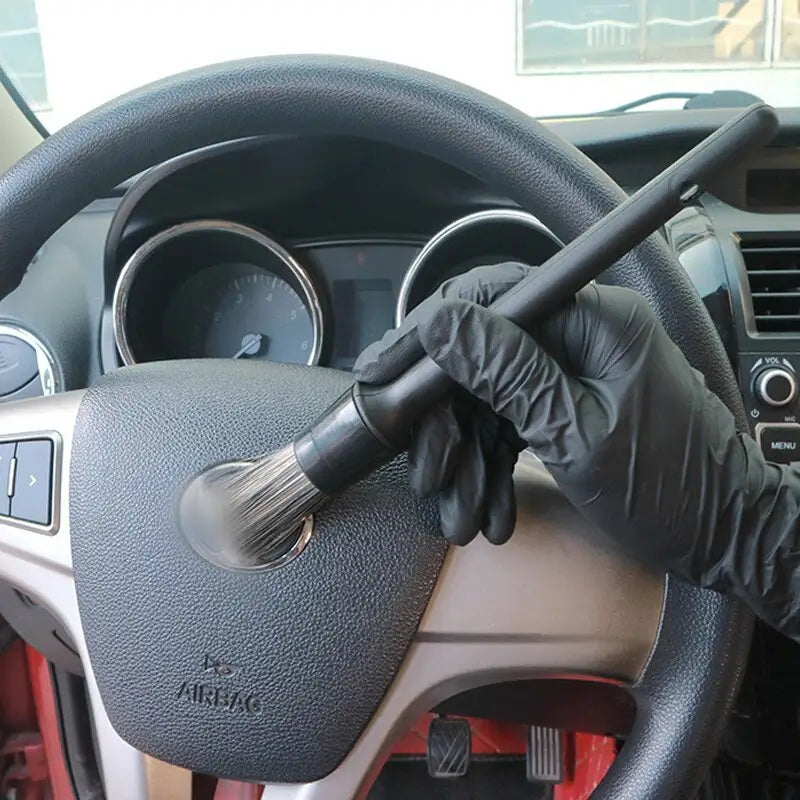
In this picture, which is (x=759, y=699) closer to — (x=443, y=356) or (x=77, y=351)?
(x=443, y=356)

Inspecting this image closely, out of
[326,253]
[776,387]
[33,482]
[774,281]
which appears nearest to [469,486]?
[33,482]

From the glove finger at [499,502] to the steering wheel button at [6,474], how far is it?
0.36 meters

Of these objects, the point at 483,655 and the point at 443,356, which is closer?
the point at 443,356

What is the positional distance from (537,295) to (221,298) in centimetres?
91

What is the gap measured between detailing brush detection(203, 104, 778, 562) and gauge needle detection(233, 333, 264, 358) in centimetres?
69

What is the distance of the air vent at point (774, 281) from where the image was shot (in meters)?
1.00

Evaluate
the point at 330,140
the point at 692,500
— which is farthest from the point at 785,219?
the point at 692,500

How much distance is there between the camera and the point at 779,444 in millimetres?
945

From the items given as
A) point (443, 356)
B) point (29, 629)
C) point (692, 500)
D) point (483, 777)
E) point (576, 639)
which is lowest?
point (483, 777)

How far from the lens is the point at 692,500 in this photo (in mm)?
573

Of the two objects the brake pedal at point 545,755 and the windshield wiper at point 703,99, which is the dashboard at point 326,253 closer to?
the windshield wiper at point 703,99

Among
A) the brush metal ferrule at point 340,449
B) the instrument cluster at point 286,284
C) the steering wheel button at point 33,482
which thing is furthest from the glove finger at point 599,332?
the instrument cluster at point 286,284

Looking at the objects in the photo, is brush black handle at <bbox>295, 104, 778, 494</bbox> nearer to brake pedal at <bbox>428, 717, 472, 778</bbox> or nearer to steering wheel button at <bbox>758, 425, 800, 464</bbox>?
brake pedal at <bbox>428, 717, 472, 778</bbox>

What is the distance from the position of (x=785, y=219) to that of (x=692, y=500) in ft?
2.12
